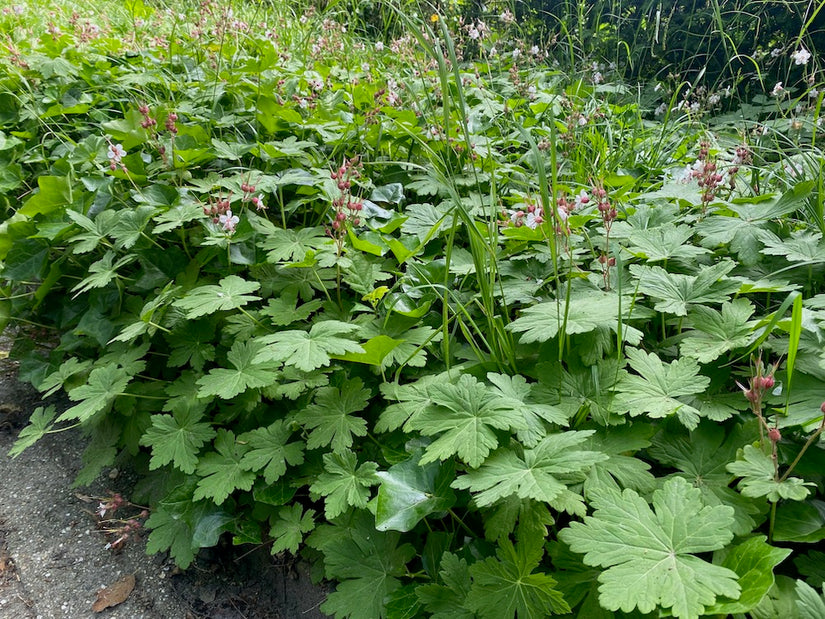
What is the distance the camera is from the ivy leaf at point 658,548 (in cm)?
79

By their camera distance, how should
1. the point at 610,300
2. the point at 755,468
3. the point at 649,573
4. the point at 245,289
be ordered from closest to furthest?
the point at 649,573 < the point at 755,468 < the point at 610,300 < the point at 245,289

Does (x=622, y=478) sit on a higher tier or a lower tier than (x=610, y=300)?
lower

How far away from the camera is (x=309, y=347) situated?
129 centimetres

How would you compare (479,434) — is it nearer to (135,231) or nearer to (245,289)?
(245,289)

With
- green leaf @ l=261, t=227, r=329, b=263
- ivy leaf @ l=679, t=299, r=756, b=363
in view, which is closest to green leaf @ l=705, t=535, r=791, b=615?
ivy leaf @ l=679, t=299, r=756, b=363

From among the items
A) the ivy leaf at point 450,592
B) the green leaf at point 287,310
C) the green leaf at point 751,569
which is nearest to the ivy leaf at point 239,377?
the green leaf at point 287,310

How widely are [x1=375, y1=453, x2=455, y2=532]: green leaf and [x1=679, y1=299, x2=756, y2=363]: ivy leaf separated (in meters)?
0.63

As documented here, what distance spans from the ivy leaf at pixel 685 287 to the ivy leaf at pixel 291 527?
41.9 inches

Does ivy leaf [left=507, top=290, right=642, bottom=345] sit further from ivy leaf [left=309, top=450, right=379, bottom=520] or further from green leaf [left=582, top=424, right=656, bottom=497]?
ivy leaf [left=309, top=450, right=379, bottom=520]

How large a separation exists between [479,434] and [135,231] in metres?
1.45

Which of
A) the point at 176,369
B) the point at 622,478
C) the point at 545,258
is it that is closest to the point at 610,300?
the point at 545,258

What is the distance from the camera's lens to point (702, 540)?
86cm

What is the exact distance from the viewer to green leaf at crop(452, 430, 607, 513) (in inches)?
37.9

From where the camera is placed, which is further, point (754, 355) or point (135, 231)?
point (135, 231)
